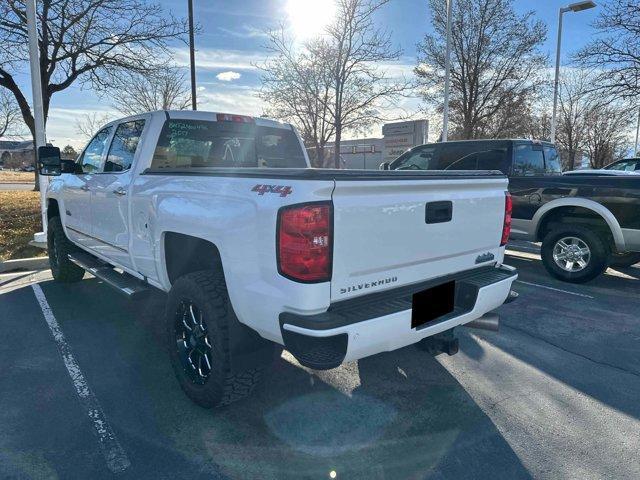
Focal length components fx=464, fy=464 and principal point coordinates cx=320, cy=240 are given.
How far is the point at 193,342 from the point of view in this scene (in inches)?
120

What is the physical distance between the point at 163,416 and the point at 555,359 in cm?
309

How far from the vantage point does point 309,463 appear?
2.49 metres

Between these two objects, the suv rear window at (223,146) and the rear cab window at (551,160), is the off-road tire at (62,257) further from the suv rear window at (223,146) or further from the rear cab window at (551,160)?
the rear cab window at (551,160)

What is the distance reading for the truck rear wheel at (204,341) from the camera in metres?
2.72

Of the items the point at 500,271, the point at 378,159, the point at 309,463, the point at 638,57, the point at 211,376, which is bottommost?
the point at 309,463

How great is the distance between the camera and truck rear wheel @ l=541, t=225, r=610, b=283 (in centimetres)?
617

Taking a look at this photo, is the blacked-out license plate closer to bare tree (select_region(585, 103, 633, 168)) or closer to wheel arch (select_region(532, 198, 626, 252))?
wheel arch (select_region(532, 198, 626, 252))

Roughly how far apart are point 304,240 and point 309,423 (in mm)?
1293

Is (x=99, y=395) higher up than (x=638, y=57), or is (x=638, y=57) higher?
(x=638, y=57)

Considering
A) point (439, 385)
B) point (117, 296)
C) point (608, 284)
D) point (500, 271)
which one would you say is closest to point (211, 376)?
point (439, 385)

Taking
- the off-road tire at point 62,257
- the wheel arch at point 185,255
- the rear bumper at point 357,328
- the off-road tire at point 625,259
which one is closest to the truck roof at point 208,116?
the wheel arch at point 185,255

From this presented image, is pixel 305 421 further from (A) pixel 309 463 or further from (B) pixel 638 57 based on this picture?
(B) pixel 638 57

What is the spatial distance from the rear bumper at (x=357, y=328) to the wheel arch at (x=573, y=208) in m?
4.22

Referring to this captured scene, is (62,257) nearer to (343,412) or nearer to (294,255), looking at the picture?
(343,412)
